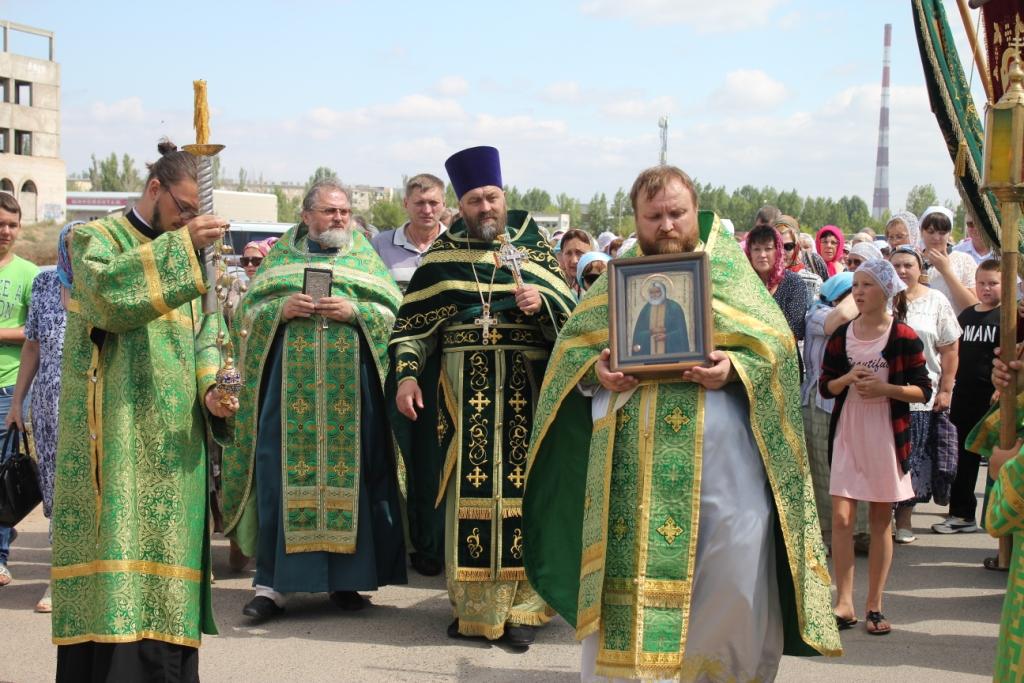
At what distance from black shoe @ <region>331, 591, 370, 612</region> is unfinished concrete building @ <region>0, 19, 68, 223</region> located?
6690cm

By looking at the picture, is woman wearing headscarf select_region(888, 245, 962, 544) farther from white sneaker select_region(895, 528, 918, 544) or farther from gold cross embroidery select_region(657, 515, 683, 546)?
gold cross embroidery select_region(657, 515, 683, 546)

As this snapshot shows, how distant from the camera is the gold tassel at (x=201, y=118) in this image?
13.6 ft

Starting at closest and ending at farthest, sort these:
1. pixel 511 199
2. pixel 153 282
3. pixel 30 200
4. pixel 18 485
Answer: pixel 153 282
pixel 18 485
pixel 511 199
pixel 30 200

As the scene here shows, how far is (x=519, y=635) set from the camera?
590 cm

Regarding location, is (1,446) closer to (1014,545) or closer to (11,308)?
(11,308)

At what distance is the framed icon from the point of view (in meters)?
4.00

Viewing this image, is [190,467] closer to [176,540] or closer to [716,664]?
[176,540]

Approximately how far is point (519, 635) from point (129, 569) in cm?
215

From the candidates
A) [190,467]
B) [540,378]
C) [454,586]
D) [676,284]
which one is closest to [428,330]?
[540,378]

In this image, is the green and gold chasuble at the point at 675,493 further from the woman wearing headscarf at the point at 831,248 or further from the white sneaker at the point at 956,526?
the woman wearing headscarf at the point at 831,248

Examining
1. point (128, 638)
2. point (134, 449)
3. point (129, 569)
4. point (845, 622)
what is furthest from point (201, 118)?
point (845, 622)

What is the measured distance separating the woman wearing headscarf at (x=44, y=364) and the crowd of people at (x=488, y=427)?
13 millimetres

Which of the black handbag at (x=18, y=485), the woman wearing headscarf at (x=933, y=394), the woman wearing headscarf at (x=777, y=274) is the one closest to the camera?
the black handbag at (x=18, y=485)

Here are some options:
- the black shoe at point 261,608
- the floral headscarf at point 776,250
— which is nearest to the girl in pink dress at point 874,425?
the floral headscarf at point 776,250
